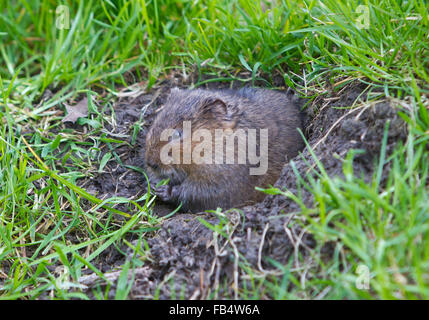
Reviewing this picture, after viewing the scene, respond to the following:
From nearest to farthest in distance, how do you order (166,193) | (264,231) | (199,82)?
(264,231)
(166,193)
(199,82)

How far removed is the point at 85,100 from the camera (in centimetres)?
518

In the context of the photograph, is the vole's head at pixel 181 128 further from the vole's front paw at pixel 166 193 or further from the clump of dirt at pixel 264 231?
the clump of dirt at pixel 264 231

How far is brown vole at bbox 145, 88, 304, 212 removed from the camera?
419cm

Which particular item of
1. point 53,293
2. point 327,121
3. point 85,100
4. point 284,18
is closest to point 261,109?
point 327,121

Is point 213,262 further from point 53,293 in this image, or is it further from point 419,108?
point 419,108

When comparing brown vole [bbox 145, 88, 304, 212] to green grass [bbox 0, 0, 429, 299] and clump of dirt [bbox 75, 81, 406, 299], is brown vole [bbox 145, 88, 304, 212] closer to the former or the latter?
clump of dirt [bbox 75, 81, 406, 299]

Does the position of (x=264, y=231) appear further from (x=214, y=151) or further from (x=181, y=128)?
(x=181, y=128)

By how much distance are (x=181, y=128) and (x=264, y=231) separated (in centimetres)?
140

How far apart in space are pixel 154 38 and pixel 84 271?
118 inches

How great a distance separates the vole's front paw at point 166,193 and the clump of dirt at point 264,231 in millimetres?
275

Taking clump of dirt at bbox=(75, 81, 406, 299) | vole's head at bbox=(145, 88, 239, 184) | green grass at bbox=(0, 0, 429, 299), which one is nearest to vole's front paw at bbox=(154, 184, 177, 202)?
vole's head at bbox=(145, 88, 239, 184)

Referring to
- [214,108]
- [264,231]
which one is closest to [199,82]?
[214,108]

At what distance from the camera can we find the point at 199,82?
17.0 ft

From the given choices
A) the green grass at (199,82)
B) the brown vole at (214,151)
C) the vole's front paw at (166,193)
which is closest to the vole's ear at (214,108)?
the brown vole at (214,151)
